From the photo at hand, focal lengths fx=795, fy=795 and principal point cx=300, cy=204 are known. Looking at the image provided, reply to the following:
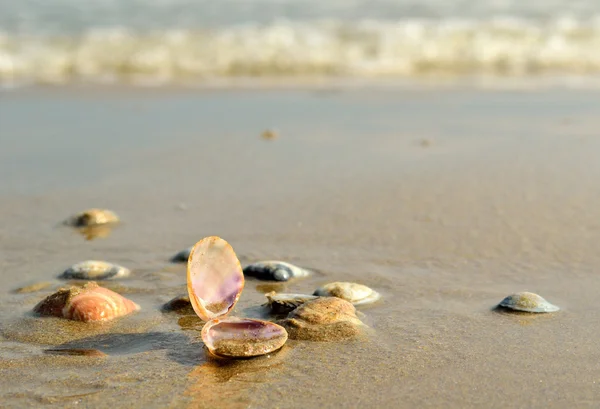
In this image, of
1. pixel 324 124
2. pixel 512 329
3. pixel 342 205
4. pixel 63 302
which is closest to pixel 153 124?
pixel 324 124

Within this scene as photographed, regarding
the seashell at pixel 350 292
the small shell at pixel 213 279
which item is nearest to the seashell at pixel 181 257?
the seashell at pixel 350 292

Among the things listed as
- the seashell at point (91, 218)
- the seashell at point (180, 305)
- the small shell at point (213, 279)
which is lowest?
the seashell at point (180, 305)

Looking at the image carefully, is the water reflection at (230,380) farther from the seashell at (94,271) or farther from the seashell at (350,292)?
the seashell at (94,271)

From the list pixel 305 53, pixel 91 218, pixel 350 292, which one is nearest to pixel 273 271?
pixel 350 292

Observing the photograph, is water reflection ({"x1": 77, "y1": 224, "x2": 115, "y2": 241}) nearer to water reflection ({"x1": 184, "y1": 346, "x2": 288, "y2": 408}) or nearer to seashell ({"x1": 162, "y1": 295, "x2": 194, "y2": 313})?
seashell ({"x1": 162, "y1": 295, "x2": 194, "y2": 313})

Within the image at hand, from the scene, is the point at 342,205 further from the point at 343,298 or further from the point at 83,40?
the point at 83,40

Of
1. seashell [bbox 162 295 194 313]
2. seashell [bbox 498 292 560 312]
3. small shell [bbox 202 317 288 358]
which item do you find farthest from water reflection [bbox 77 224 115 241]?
seashell [bbox 498 292 560 312]

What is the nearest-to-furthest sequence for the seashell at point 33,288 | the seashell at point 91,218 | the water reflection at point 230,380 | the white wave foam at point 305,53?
the water reflection at point 230,380 < the seashell at point 33,288 < the seashell at point 91,218 < the white wave foam at point 305,53
